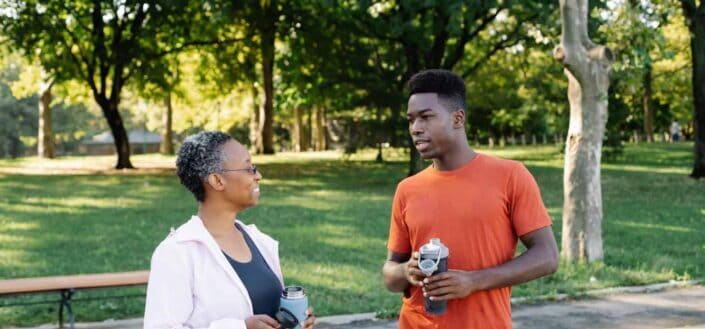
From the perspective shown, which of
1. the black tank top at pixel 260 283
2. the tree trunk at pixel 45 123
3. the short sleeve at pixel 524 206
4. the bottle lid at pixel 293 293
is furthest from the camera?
the tree trunk at pixel 45 123

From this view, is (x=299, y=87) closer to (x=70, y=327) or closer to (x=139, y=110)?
(x=70, y=327)

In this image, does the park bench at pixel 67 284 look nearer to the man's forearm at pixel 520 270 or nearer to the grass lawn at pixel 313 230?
the grass lawn at pixel 313 230

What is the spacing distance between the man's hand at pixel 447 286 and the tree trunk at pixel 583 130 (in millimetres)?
7638

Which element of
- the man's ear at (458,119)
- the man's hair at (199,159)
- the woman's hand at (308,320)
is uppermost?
the man's ear at (458,119)

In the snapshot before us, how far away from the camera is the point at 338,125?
3056cm

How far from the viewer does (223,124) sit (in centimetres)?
6081

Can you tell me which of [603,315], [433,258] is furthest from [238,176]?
[603,315]

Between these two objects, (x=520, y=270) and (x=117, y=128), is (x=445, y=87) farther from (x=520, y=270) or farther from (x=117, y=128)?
(x=117, y=128)

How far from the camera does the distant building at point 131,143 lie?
10250 centimetres

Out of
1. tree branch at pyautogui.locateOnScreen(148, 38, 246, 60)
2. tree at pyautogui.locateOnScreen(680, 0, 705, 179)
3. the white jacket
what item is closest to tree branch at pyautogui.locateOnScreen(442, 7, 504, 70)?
tree at pyautogui.locateOnScreen(680, 0, 705, 179)

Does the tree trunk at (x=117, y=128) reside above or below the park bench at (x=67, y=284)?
above

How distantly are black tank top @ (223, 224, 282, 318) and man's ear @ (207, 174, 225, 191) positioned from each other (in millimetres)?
A: 282

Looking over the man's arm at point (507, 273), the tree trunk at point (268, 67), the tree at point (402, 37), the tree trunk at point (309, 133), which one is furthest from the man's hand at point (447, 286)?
the tree trunk at point (309, 133)

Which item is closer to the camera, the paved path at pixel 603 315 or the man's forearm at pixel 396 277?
the man's forearm at pixel 396 277
